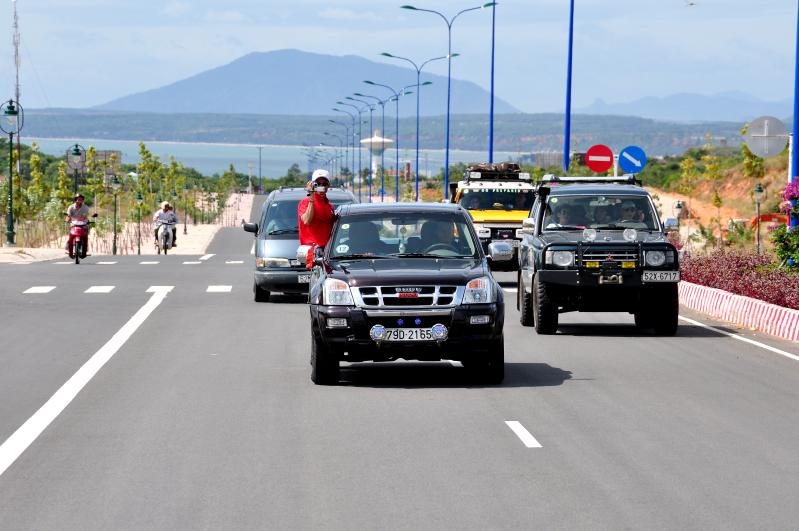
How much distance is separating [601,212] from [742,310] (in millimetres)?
3150

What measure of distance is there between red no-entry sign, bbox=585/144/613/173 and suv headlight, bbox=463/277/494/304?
22.2 metres

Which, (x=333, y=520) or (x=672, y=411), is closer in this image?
(x=333, y=520)

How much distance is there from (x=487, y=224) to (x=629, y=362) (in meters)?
17.4

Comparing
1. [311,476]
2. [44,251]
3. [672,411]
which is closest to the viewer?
[311,476]

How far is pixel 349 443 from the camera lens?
1150 centimetres

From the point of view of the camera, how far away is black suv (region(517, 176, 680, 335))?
2077 centimetres

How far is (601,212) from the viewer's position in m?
22.1

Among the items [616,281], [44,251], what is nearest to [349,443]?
[616,281]

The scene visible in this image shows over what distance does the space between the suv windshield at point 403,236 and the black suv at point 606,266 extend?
4.84 metres

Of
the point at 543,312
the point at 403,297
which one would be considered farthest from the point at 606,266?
the point at 403,297

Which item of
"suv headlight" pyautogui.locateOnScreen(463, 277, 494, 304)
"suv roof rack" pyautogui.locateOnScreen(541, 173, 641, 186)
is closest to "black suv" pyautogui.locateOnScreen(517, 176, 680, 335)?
"suv roof rack" pyautogui.locateOnScreen(541, 173, 641, 186)

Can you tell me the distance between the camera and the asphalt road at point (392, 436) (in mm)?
8961

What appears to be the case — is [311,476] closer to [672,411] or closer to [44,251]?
[672,411]

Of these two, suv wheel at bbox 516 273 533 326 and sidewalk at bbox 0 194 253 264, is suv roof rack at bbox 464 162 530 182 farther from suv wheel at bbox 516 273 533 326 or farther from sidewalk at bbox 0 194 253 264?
suv wheel at bbox 516 273 533 326
